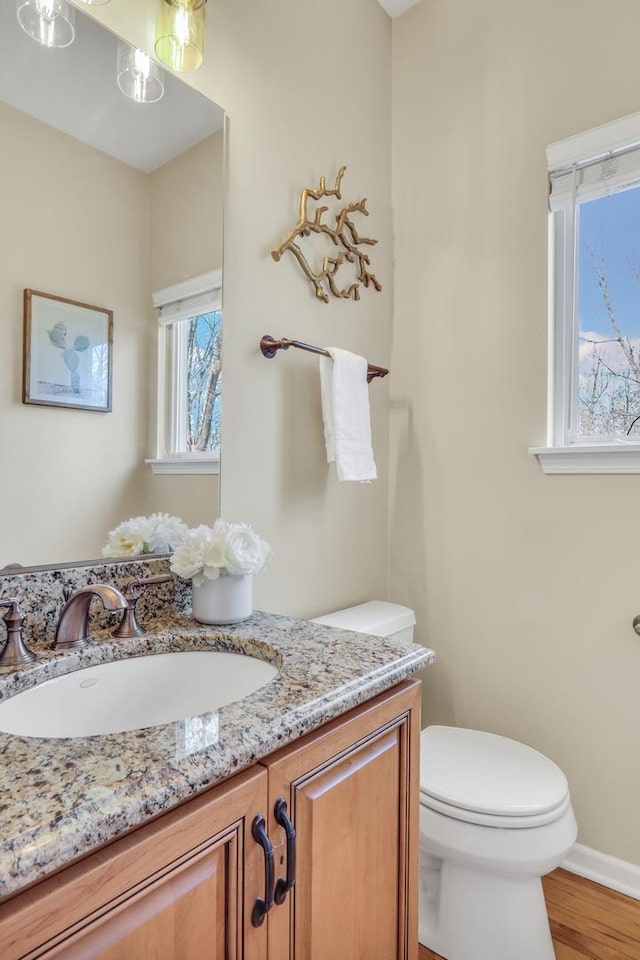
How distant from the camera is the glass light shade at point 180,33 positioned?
1.21m

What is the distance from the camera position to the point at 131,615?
1.04m

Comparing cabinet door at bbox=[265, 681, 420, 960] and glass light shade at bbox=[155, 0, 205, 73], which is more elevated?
glass light shade at bbox=[155, 0, 205, 73]

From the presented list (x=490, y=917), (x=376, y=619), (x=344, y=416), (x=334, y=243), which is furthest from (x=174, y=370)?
(x=490, y=917)

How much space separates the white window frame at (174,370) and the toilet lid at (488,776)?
37.0 inches

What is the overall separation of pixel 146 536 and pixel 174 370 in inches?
15.1

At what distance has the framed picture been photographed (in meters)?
1.01

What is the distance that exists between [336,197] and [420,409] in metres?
0.74

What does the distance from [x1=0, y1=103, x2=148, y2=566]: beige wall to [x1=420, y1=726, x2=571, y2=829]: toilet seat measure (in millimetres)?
970

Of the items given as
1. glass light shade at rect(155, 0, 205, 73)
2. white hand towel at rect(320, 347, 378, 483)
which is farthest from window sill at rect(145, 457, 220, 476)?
glass light shade at rect(155, 0, 205, 73)

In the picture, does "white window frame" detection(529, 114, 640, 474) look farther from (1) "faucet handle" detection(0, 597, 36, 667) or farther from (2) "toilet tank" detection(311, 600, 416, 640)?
(1) "faucet handle" detection(0, 597, 36, 667)

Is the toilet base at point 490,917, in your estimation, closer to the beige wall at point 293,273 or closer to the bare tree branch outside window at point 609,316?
the beige wall at point 293,273

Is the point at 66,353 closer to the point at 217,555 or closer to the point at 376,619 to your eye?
the point at 217,555

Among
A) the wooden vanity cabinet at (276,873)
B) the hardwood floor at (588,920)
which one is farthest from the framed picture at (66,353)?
the hardwood floor at (588,920)

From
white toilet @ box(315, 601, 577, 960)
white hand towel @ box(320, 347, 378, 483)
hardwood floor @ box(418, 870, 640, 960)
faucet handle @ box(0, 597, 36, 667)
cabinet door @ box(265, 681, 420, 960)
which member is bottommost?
hardwood floor @ box(418, 870, 640, 960)
